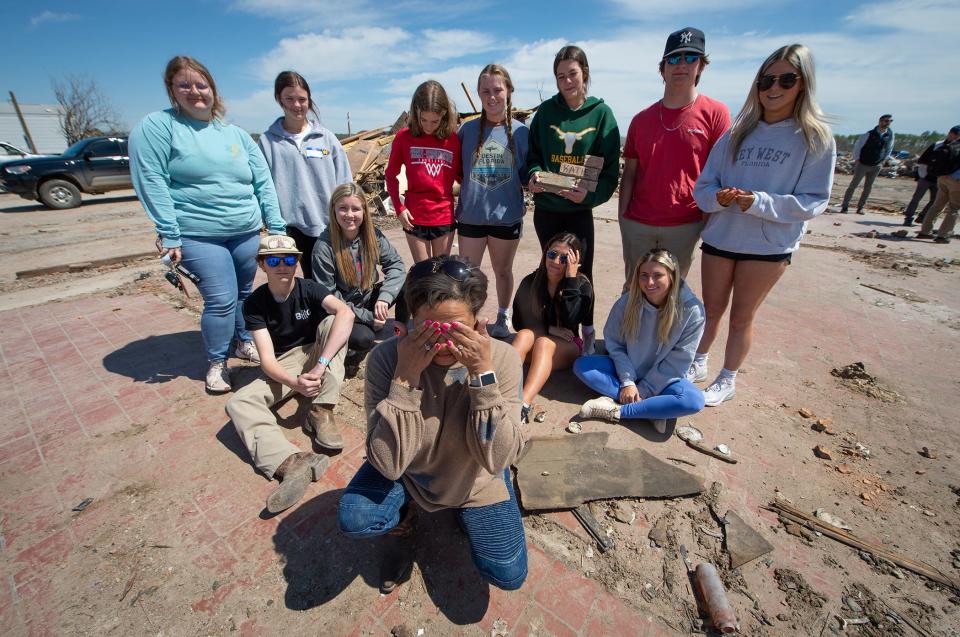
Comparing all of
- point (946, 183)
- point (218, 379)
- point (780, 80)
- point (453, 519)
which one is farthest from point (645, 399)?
point (946, 183)

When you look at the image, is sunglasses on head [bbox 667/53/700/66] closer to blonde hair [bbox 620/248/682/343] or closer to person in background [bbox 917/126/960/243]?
blonde hair [bbox 620/248/682/343]

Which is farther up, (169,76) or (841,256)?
(169,76)

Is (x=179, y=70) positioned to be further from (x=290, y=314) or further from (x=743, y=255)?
(x=743, y=255)

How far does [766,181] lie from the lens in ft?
8.30

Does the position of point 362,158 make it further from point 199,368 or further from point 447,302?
point 447,302

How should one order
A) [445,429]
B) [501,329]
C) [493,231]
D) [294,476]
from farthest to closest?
[501,329]
[493,231]
[294,476]
[445,429]

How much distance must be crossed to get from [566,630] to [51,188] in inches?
623

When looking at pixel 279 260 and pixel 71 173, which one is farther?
pixel 71 173

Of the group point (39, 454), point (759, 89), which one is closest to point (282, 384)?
point (39, 454)

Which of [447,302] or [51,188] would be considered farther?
[51,188]

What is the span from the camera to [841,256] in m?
7.11

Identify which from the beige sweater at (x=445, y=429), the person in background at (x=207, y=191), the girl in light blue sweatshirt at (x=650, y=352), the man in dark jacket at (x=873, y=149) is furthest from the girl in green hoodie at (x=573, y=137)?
the man in dark jacket at (x=873, y=149)

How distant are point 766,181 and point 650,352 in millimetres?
1327

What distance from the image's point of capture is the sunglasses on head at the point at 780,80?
231cm
